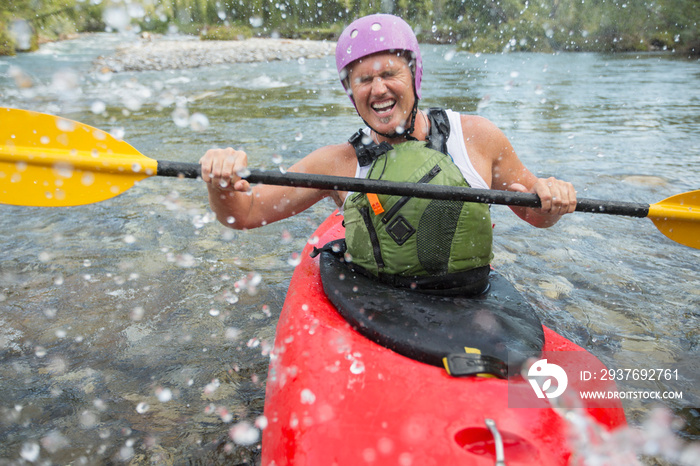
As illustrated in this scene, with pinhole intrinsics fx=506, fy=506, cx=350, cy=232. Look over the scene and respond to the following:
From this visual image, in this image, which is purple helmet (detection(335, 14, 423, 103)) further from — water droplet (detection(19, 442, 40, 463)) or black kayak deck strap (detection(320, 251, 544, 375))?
water droplet (detection(19, 442, 40, 463))

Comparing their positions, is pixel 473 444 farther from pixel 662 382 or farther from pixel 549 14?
pixel 549 14

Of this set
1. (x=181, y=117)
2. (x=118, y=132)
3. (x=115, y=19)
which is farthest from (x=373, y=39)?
(x=115, y=19)

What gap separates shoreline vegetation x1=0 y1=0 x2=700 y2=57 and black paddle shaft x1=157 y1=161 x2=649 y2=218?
75.9ft

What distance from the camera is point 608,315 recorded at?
2.95 meters

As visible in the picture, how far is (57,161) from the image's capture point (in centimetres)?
233

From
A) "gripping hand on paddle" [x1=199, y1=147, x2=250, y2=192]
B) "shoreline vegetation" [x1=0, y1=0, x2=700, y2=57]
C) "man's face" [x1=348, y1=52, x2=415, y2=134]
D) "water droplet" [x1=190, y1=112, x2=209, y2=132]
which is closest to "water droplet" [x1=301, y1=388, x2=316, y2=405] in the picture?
"gripping hand on paddle" [x1=199, y1=147, x2=250, y2=192]

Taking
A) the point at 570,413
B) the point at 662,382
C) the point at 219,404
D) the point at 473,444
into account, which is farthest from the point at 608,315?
the point at 219,404

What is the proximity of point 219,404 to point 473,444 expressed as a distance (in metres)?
1.29

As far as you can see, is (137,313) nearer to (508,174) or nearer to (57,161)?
(57,161)

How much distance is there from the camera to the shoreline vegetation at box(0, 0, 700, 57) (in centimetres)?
2427

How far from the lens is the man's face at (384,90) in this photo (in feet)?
7.29

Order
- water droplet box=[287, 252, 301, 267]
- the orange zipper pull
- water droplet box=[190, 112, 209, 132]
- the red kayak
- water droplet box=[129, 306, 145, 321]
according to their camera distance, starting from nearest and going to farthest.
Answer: the red kayak
the orange zipper pull
water droplet box=[129, 306, 145, 321]
water droplet box=[287, 252, 301, 267]
water droplet box=[190, 112, 209, 132]

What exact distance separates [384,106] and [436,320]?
1.00m

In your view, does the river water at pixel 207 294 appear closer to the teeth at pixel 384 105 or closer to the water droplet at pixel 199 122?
the water droplet at pixel 199 122
